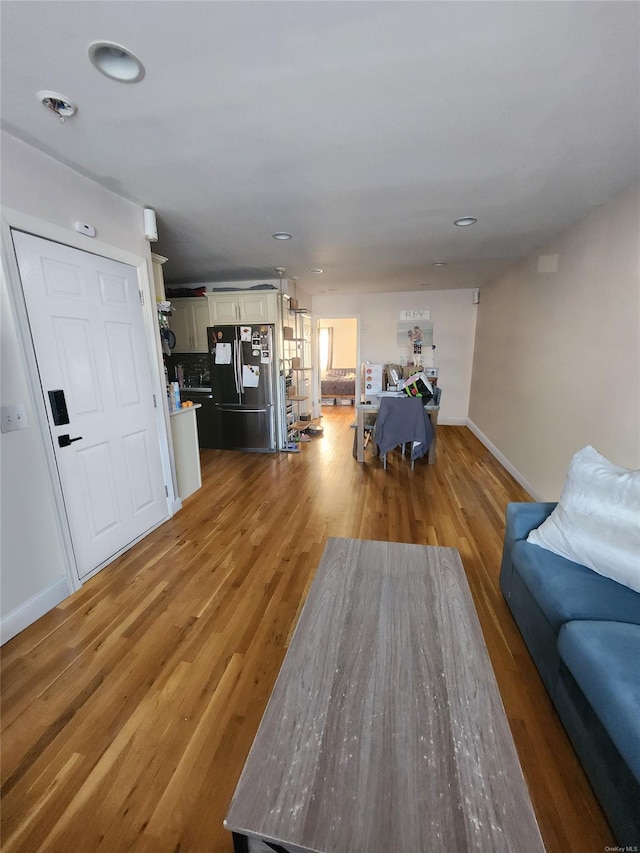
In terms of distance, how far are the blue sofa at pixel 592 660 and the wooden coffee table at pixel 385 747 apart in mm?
313

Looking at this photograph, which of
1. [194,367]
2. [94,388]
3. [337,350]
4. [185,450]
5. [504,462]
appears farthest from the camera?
[337,350]

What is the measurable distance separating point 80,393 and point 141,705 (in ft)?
5.56

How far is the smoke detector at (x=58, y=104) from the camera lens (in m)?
1.32

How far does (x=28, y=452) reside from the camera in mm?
1777

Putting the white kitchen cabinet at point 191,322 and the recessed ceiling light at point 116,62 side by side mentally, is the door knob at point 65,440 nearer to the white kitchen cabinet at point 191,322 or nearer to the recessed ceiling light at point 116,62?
the recessed ceiling light at point 116,62

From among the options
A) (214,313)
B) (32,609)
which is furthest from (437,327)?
(32,609)

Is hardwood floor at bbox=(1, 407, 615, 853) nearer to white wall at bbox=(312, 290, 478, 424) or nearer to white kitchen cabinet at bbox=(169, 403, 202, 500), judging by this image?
white kitchen cabinet at bbox=(169, 403, 202, 500)

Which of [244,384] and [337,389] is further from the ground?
[244,384]

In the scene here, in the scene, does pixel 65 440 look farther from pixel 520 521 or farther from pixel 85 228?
pixel 520 521

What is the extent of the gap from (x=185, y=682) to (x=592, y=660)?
1.59 meters

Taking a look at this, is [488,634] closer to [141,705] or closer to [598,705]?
[598,705]

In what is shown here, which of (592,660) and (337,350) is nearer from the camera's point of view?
(592,660)

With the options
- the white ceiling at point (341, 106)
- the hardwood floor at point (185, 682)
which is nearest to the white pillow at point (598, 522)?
the hardwood floor at point (185, 682)

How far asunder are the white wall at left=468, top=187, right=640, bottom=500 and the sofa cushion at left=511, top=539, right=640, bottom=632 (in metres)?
1.02
